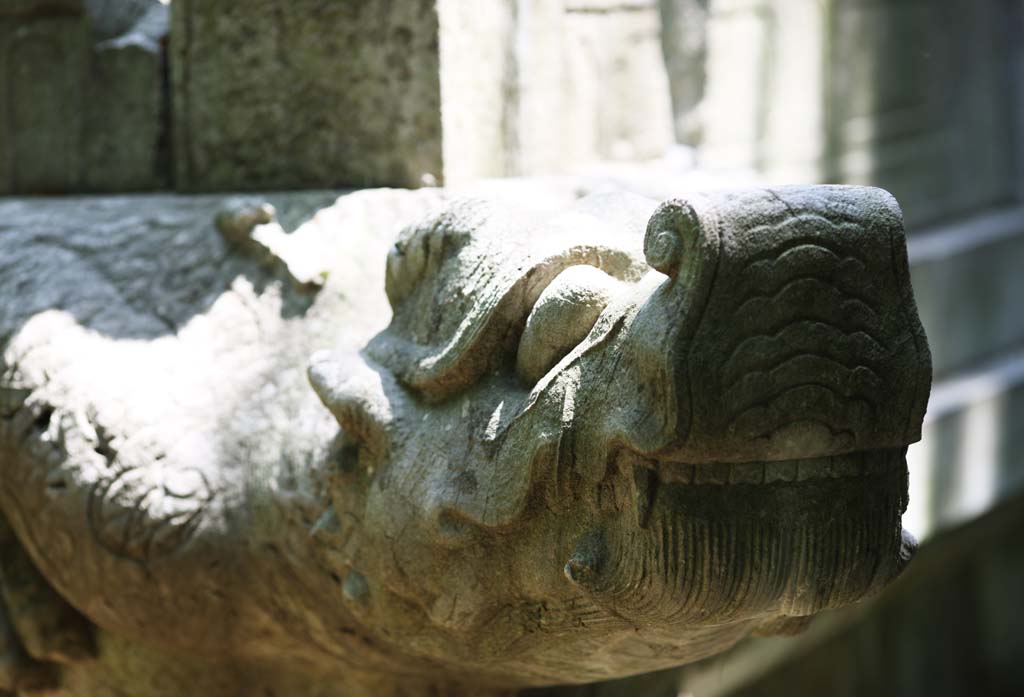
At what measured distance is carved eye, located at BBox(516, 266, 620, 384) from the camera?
1194 mm

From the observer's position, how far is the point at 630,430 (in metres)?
1.08

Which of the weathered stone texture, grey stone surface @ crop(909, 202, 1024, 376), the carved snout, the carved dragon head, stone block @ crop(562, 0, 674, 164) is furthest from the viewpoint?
grey stone surface @ crop(909, 202, 1024, 376)

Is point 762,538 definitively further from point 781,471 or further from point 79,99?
point 79,99

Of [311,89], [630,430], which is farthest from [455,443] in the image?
[311,89]

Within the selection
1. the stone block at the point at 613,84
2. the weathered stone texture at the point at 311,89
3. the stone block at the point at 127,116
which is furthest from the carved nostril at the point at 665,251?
the stone block at the point at 613,84

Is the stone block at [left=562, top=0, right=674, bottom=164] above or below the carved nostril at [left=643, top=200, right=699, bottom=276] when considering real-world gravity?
above

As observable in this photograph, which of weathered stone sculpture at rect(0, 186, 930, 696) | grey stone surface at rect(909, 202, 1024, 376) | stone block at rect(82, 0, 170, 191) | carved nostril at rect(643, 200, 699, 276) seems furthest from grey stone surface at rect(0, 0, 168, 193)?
grey stone surface at rect(909, 202, 1024, 376)

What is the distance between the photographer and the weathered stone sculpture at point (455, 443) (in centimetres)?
106

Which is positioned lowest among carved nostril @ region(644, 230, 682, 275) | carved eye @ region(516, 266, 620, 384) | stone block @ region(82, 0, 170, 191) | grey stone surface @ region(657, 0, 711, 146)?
carved eye @ region(516, 266, 620, 384)

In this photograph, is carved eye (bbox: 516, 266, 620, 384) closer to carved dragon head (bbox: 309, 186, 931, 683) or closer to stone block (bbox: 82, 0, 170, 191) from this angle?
carved dragon head (bbox: 309, 186, 931, 683)

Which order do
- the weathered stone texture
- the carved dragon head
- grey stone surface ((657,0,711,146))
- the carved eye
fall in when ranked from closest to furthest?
the carved dragon head < the carved eye < the weathered stone texture < grey stone surface ((657,0,711,146))

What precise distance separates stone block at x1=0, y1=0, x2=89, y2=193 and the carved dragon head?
0.83 metres

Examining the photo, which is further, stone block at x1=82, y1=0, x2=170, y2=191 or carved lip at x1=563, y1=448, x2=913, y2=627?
stone block at x1=82, y1=0, x2=170, y2=191

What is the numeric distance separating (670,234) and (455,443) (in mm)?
309
